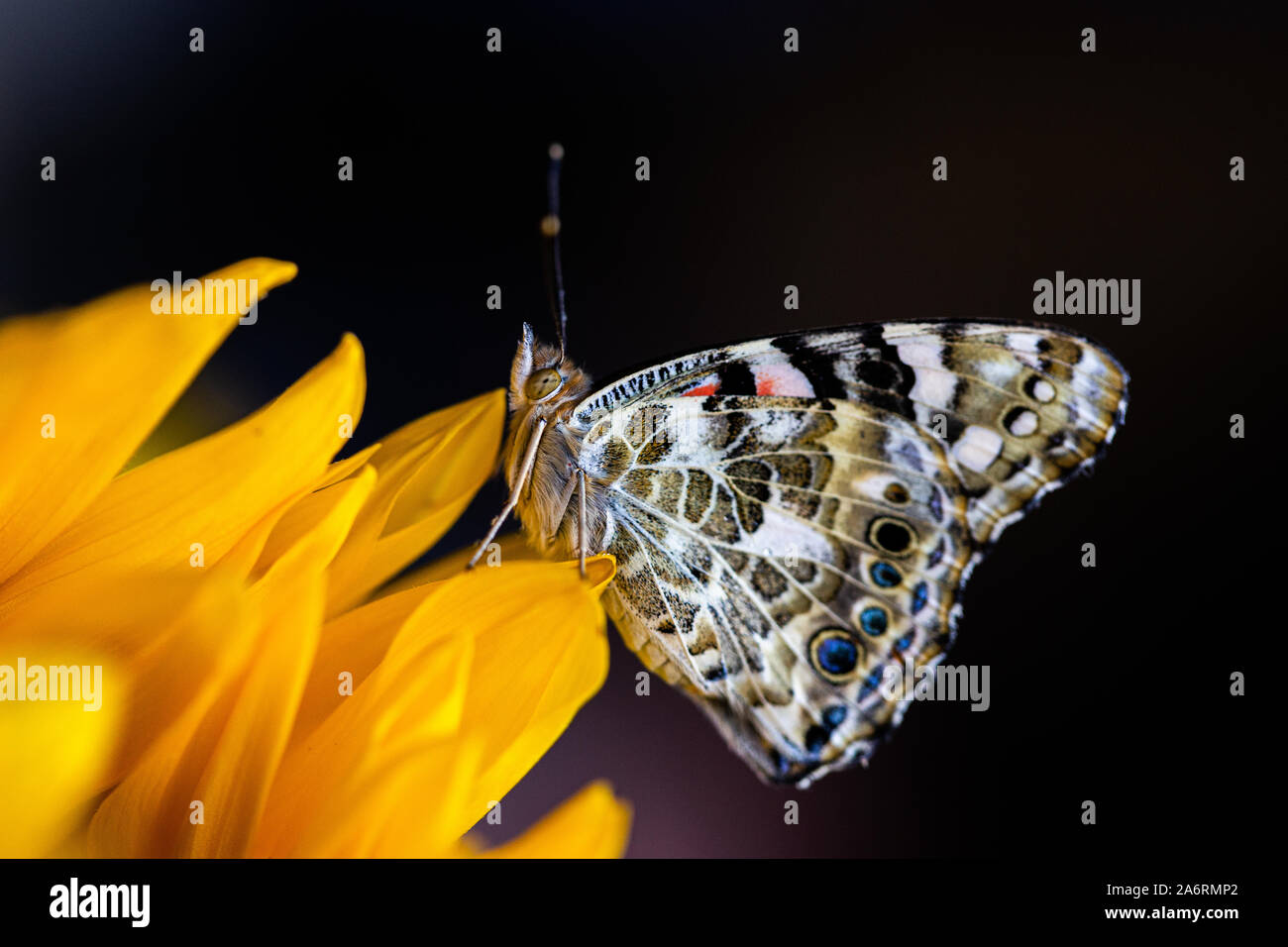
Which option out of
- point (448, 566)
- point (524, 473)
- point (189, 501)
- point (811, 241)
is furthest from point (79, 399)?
point (811, 241)

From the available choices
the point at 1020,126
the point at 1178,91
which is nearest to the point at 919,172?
the point at 1020,126

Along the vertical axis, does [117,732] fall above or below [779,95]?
below

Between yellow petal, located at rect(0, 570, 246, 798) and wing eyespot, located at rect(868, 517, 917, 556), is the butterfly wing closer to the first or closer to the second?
wing eyespot, located at rect(868, 517, 917, 556)

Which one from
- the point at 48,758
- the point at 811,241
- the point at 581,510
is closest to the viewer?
the point at 48,758

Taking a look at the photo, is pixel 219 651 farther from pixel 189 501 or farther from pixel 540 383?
pixel 540 383

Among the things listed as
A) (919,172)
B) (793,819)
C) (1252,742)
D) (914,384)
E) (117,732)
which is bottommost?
(793,819)

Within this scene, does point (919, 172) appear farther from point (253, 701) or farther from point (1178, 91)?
point (253, 701)

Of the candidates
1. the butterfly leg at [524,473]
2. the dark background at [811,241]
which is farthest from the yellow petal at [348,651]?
the dark background at [811,241]
